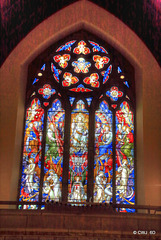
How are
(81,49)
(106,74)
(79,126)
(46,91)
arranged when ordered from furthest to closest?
(81,49), (106,74), (46,91), (79,126)

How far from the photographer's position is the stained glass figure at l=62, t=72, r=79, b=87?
502 inches

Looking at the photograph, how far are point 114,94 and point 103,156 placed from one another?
2.01 metres

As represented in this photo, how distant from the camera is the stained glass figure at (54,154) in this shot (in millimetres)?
11500

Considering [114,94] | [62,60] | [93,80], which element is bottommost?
[114,94]

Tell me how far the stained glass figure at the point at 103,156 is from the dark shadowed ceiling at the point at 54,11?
2.39 metres

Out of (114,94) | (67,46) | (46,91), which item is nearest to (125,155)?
(114,94)

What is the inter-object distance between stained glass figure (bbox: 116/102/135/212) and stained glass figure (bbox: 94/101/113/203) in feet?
0.74

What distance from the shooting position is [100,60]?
12945mm

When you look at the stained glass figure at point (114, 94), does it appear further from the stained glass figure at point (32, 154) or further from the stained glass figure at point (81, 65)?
the stained glass figure at point (32, 154)

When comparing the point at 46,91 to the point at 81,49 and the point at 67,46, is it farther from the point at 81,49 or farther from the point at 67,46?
the point at 81,49

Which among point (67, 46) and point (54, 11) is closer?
point (54, 11)

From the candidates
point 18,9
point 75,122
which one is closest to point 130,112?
point 75,122

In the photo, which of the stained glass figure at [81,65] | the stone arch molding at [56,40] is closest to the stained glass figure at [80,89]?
the stained glass figure at [81,65]

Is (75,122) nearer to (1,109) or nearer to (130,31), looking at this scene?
(1,109)
